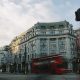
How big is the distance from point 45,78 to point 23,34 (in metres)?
123

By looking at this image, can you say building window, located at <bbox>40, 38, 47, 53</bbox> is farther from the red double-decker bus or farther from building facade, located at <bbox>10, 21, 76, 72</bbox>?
the red double-decker bus

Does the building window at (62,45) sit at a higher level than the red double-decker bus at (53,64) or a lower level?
higher

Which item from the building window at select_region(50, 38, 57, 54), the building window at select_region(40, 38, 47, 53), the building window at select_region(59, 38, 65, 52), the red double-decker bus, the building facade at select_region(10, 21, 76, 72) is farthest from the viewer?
the building window at select_region(40, 38, 47, 53)

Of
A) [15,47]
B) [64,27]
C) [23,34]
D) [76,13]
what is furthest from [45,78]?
[15,47]

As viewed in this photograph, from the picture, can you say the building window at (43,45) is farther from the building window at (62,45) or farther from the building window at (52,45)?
the building window at (62,45)

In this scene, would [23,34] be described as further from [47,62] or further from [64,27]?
[47,62]

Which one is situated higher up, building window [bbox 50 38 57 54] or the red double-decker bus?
building window [bbox 50 38 57 54]

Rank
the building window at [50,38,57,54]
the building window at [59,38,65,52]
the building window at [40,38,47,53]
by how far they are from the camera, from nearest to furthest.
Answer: the building window at [59,38,65,52] → the building window at [50,38,57,54] → the building window at [40,38,47,53]

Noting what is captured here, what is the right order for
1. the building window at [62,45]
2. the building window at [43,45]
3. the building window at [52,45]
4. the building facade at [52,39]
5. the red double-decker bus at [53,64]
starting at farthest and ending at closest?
the building window at [43,45]
the building window at [52,45]
the building window at [62,45]
the building facade at [52,39]
the red double-decker bus at [53,64]

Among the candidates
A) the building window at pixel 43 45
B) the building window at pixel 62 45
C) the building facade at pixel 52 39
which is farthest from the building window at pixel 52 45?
the building window at pixel 62 45

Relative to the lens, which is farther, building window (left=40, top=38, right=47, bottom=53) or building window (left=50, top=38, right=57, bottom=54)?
building window (left=40, top=38, right=47, bottom=53)

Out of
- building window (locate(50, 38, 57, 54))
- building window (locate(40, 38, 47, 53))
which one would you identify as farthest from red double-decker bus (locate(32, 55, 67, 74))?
building window (locate(40, 38, 47, 53))

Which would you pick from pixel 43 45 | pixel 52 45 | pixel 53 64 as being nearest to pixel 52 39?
pixel 52 45

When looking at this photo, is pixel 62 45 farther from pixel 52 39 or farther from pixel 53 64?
pixel 53 64
